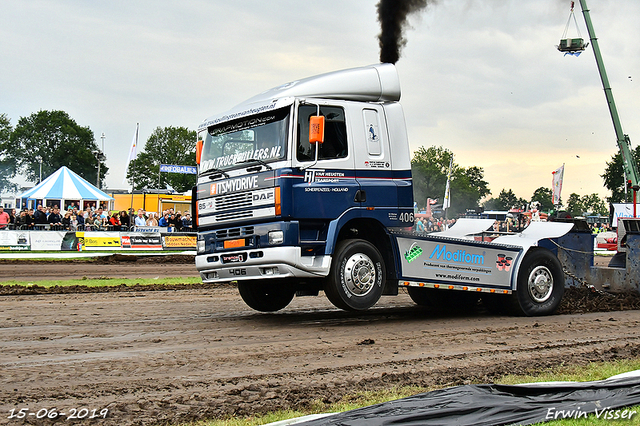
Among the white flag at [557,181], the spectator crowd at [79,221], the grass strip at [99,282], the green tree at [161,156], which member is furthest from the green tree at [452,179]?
the grass strip at [99,282]

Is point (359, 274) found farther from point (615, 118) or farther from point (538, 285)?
point (615, 118)

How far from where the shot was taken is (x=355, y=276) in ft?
28.6

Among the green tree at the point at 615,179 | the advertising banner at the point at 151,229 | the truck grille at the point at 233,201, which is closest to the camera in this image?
the truck grille at the point at 233,201

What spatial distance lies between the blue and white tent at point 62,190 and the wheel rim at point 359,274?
3103 centimetres

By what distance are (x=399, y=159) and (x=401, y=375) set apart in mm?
4165

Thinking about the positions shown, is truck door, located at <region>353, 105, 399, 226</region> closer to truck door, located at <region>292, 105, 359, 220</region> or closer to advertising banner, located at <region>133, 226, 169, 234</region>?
truck door, located at <region>292, 105, 359, 220</region>

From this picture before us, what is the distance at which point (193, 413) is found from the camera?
4.70 metres

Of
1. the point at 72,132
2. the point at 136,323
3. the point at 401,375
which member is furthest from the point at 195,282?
the point at 72,132

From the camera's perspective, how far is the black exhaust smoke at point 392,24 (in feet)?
45.9

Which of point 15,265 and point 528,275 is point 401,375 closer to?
point 528,275

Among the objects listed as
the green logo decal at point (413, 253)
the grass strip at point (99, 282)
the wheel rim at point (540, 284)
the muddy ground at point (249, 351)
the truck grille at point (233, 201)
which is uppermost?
the truck grille at point (233, 201)

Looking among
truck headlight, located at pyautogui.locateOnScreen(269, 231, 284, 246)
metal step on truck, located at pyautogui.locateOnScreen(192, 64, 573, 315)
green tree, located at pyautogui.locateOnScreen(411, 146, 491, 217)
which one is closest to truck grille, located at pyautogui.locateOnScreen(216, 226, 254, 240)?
metal step on truck, located at pyautogui.locateOnScreen(192, 64, 573, 315)

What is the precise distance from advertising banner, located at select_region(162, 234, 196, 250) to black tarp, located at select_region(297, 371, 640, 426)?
2397 centimetres

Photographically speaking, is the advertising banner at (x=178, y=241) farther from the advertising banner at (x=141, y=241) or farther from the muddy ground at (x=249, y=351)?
the muddy ground at (x=249, y=351)
